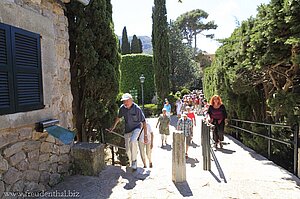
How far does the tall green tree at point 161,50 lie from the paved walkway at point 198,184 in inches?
571

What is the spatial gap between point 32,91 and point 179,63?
22.5m

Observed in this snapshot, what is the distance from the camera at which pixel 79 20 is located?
5309 mm

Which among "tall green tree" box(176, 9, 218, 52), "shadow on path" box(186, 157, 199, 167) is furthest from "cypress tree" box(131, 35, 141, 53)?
"shadow on path" box(186, 157, 199, 167)

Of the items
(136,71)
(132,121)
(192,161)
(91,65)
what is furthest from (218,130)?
(136,71)

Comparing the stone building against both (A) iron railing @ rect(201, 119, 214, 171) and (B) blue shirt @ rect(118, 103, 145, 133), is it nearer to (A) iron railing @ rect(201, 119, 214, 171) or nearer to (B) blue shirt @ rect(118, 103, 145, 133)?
(B) blue shirt @ rect(118, 103, 145, 133)

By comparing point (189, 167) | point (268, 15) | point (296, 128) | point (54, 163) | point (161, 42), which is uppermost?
point (161, 42)

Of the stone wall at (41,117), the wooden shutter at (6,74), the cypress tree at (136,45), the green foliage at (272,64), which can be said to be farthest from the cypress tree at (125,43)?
the wooden shutter at (6,74)

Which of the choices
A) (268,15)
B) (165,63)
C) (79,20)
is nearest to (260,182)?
(268,15)

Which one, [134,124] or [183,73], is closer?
[134,124]

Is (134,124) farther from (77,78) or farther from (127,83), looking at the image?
(127,83)

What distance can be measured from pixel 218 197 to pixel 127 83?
2110 cm

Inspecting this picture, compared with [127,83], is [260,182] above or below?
below

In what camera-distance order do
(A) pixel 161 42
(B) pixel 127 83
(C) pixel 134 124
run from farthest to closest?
(B) pixel 127 83 < (A) pixel 161 42 < (C) pixel 134 124

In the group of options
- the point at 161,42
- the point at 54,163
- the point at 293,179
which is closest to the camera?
the point at 54,163
